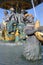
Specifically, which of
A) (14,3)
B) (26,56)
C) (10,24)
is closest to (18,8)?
(14,3)

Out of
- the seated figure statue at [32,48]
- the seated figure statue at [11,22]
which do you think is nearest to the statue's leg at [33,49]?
the seated figure statue at [32,48]

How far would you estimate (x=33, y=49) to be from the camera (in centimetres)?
508

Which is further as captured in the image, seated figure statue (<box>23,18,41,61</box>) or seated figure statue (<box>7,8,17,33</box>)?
seated figure statue (<box>7,8,17,33</box>)

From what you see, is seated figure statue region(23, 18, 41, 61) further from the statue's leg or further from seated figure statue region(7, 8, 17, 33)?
seated figure statue region(7, 8, 17, 33)

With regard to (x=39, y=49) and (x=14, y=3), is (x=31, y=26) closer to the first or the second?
(x=39, y=49)

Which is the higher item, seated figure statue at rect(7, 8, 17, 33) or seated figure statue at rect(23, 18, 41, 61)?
seated figure statue at rect(23, 18, 41, 61)

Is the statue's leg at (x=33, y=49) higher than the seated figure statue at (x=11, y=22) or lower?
higher

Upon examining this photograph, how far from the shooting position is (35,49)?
16.6ft

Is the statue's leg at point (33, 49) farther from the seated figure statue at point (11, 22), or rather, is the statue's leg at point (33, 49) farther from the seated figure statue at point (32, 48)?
the seated figure statue at point (11, 22)

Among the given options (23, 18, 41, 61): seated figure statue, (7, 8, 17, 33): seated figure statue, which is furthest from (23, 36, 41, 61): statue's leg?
(7, 8, 17, 33): seated figure statue

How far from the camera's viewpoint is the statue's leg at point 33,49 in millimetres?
5043

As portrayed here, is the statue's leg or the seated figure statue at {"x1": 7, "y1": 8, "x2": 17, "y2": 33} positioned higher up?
the statue's leg

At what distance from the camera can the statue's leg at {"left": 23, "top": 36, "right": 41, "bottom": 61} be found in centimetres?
504

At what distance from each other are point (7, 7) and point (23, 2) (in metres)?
1.20
